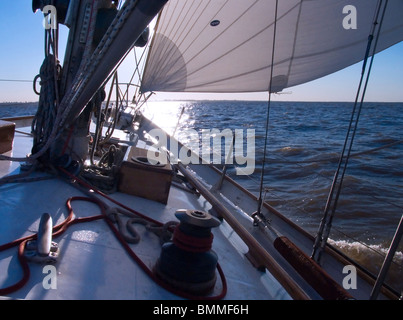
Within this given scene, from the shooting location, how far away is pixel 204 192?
2510mm

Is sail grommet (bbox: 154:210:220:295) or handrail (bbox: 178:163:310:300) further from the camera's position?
sail grommet (bbox: 154:210:220:295)

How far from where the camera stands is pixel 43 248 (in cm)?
139

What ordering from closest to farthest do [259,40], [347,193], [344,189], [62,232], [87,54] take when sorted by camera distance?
1. [62,232]
2. [87,54]
3. [259,40]
4. [347,193]
5. [344,189]

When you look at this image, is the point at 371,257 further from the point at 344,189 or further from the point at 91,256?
the point at 91,256

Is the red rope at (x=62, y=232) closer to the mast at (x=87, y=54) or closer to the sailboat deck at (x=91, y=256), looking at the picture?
the sailboat deck at (x=91, y=256)

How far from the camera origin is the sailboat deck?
130cm

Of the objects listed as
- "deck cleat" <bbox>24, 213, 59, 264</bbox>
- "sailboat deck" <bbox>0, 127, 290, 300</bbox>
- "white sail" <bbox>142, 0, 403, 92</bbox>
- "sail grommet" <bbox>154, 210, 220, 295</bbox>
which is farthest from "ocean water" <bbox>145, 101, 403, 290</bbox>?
"deck cleat" <bbox>24, 213, 59, 264</bbox>

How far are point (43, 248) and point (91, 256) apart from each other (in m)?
0.23

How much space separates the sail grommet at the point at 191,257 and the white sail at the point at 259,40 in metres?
2.38

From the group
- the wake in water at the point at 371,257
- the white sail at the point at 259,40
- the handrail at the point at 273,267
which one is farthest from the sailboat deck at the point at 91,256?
the wake in water at the point at 371,257

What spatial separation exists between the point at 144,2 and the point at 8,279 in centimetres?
128

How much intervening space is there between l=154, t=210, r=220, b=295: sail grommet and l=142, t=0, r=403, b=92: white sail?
2.38 metres

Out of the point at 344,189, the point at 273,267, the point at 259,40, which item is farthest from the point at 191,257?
the point at 344,189

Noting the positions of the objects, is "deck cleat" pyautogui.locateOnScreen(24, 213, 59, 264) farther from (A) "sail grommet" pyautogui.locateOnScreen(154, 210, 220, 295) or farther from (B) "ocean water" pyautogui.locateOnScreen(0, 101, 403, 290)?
(B) "ocean water" pyautogui.locateOnScreen(0, 101, 403, 290)
